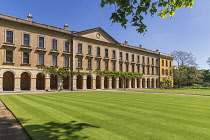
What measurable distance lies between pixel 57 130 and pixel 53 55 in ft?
92.2

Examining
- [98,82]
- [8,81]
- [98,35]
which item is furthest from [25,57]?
[98,82]

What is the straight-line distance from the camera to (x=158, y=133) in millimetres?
5348

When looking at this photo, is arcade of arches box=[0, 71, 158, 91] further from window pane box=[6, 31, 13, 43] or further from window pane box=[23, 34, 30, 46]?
window pane box=[6, 31, 13, 43]

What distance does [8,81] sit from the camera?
28906 mm

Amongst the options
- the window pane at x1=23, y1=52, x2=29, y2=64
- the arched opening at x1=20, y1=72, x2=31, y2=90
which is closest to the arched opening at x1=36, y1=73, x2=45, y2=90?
the arched opening at x1=20, y1=72, x2=31, y2=90

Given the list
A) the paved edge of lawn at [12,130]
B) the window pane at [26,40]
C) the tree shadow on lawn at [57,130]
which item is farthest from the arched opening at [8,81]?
the tree shadow on lawn at [57,130]

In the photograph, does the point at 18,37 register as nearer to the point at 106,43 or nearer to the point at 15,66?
the point at 15,66

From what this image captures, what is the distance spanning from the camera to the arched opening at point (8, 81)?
1123 inches

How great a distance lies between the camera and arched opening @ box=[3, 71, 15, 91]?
93.6 feet

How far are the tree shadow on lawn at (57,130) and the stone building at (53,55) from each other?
24256 millimetres

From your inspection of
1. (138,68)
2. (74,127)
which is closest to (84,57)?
(138,68)

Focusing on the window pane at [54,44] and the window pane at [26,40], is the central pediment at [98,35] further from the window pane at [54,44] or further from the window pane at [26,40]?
the window pane at [26,40]

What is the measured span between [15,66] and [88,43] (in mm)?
16485

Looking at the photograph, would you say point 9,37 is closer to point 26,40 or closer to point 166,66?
point 26,40
